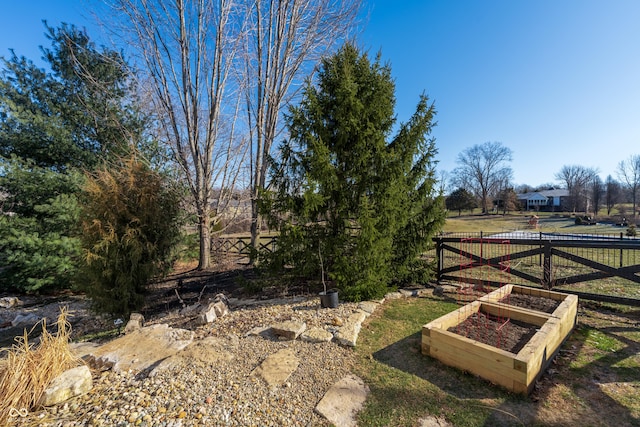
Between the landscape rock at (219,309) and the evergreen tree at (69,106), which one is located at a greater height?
the evergreen tree at (69,106)

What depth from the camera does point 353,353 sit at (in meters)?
3.27

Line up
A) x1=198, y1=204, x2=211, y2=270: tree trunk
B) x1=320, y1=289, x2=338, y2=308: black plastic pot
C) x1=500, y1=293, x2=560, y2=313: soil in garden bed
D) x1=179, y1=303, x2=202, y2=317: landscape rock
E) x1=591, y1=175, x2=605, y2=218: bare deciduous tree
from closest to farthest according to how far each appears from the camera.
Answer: x1=500, y1=293, x2=560, y2=313: soil in garden bed → x1=320, y1=289, x2=338, y2=308: black plastic pot → x1=179, y1=303, x2=202, y2=317: landscape rock → x1=198, y1=204, x2=211, y2=270: tree trunk → x1=591, y1=175, x2=605, y2=218: bare deciduous tree

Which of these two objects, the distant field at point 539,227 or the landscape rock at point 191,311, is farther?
the distant field at point 539,227

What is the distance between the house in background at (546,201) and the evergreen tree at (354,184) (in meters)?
51.7

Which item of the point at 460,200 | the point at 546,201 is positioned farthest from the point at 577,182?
the point at 460,200

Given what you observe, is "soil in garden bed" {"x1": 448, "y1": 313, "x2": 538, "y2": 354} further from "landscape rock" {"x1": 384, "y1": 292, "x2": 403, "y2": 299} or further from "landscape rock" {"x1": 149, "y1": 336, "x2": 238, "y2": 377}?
"landscape rock" {"x1": 149, "y1": 336, "x2": 238, "y2": 377}

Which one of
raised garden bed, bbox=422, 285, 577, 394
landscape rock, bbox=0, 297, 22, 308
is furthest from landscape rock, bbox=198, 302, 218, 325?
landscape rock, bbox=0, 297, 22, 308

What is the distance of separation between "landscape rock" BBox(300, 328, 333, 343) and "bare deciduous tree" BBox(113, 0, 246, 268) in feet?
22.0

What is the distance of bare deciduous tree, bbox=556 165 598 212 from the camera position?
39.4 metres

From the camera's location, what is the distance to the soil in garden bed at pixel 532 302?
Result: 406cm

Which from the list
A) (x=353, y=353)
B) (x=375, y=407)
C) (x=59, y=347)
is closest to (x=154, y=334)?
(x=59, y=347)

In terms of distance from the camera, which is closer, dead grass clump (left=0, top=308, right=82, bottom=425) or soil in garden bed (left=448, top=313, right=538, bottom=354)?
dead grass clump (left=0, top=308, right=82, bottom=425)

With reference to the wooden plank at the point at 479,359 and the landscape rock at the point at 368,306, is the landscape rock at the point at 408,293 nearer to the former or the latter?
the landscape rock at the point at 368,306

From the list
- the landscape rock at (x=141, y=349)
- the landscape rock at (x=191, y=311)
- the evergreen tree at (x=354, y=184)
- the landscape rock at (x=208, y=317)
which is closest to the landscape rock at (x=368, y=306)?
the evergreen tree at (x=354, y=184)
